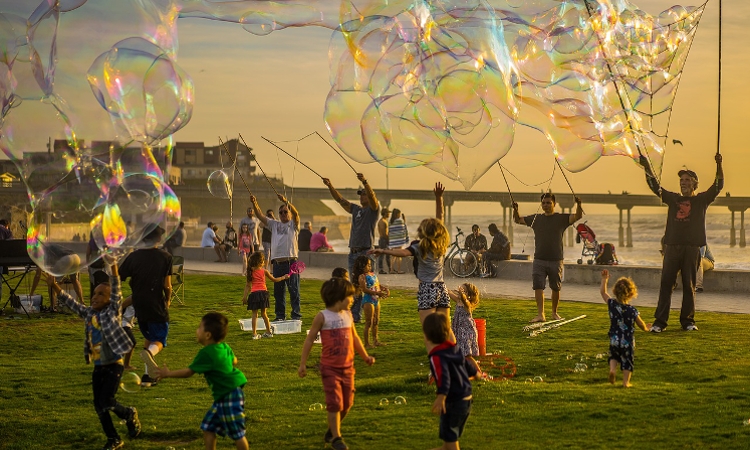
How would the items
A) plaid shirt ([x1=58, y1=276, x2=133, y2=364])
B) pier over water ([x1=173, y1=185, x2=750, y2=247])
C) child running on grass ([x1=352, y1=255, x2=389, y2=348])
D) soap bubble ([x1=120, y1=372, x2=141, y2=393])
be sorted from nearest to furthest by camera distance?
1. soap bubble ([x1=120, y1=372, x2=141, y2=393])
2. plaid shirt ([x1=58, y1=276, x2=133, y2=364])
3. child running on grass ([x1=352, y1=255, x2=389, y2=348])
4. pier over water ([x1=173, y1=185, x2=750, y2=247])

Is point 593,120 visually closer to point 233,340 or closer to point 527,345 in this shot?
point 527,345

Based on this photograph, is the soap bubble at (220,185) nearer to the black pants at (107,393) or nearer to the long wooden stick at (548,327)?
the long wooden stick at (548,327)

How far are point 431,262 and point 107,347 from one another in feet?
10.7

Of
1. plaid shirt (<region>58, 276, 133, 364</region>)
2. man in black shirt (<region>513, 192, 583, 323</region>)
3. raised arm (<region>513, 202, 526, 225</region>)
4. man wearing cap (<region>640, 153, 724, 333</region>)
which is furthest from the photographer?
man in black shirt (<region>513, 192, 583, 323</region>)

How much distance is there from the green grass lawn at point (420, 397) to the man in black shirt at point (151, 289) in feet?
1.80

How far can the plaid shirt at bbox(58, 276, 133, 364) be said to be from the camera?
7234 millimetres

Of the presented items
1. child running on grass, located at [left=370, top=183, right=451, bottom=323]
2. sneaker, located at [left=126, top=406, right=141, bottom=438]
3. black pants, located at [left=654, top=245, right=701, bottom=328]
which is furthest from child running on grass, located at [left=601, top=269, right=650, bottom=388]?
sneaker, located at [left=126, top=406, right=141, bottom=438]

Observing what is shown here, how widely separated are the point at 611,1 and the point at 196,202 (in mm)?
111101

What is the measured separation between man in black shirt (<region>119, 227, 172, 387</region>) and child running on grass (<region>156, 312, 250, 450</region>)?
8.89 ft

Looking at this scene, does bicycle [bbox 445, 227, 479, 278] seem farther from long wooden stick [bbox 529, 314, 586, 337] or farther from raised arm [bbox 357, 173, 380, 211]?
raised arm [bbox 357, 173, 380, 211]

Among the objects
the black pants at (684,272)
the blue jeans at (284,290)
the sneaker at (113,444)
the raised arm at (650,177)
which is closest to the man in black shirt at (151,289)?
the sneaker at (113,444)

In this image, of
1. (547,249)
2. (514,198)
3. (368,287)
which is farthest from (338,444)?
(514,198)

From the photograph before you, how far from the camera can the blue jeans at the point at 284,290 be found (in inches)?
529

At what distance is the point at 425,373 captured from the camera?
31.1 feet
